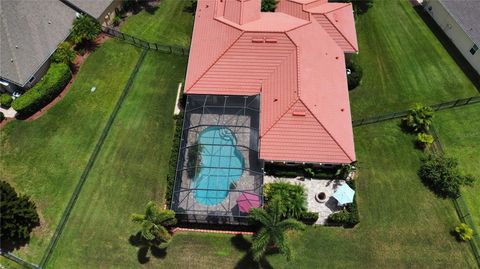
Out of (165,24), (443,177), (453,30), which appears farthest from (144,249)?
(453,30)

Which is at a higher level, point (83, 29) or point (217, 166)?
point (83, 29)

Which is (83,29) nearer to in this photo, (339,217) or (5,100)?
(5,100)

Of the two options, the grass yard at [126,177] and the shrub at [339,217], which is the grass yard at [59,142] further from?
the shrub at [339,217]

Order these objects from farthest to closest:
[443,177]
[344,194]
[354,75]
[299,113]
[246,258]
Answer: [354,75], [299,113], [443,177], [344,194], [246,258]

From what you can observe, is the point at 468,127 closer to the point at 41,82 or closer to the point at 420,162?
the point at 420,162

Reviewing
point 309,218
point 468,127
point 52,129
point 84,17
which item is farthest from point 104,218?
point 468,127

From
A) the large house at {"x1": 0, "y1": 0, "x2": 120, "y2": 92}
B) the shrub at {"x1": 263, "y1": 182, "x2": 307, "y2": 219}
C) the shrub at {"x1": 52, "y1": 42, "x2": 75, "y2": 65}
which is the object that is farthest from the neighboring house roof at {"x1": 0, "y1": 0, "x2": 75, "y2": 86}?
the shrub at {"x1": 263, "y1": 182, "x2": 307, "y2": 219}

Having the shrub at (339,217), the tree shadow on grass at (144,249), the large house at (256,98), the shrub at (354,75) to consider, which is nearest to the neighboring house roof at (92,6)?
the large house at (256,98)
